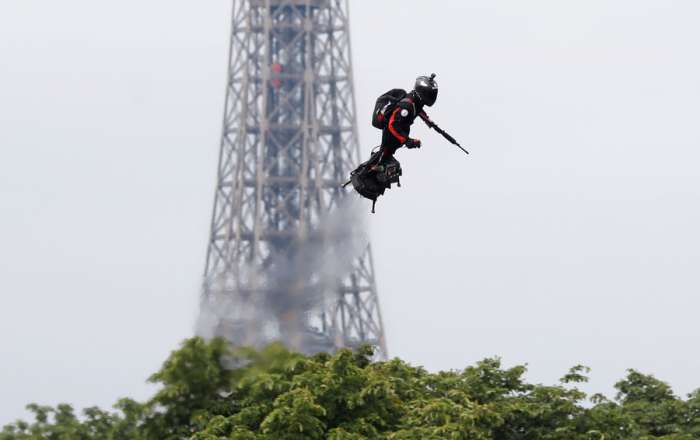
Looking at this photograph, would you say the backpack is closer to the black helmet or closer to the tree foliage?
the black helmet

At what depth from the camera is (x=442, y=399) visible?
87312 mm

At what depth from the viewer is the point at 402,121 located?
5034cm

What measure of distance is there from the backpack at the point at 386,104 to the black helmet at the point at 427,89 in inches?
14.5

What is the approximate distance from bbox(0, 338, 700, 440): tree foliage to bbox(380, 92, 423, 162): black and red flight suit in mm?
33772

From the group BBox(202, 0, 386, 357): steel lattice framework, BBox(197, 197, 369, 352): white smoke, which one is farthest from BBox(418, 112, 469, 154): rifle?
BBox(202, 0, 386, 357): steel lattice framework

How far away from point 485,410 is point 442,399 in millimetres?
2043

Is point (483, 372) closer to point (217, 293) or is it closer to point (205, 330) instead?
point (205, 330)

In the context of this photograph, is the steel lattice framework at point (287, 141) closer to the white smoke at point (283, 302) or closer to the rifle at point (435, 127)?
the white smoke at point (283, 302)

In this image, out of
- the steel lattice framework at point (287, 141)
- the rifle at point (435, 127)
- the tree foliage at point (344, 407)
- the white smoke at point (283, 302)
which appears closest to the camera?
the rifle at point (435, 127)

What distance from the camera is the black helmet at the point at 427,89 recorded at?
50406 millimetres

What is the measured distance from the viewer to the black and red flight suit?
50.3 meters

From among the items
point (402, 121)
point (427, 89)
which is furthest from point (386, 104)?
point (427, 89)

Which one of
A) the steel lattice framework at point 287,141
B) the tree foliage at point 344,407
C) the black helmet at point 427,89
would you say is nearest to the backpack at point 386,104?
the black helmet at point 427,89

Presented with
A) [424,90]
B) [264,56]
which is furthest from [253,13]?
[424,90]
